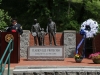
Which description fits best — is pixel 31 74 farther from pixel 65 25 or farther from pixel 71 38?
pixel 65 25

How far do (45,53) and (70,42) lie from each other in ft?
11.2

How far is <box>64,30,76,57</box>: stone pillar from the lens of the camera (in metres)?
19.9

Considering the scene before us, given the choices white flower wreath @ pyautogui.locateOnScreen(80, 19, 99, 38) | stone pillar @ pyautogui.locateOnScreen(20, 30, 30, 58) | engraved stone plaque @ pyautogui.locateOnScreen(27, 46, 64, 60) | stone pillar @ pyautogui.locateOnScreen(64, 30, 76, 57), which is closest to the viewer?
engraved stone plaque @ pyautogui.locateOnScreen(27, 46, 64, 60)

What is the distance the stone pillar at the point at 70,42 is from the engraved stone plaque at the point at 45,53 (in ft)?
9.81

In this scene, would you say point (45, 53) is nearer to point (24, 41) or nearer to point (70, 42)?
point (24, 41)

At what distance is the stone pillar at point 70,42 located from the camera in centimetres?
1992

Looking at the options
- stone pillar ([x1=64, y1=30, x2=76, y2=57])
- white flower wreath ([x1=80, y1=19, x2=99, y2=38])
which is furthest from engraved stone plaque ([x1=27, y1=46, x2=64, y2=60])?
stone pillar ([x1=64, y1=30, x2=76, y2=57])

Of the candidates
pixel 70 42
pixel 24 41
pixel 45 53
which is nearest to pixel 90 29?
pixel 70 42

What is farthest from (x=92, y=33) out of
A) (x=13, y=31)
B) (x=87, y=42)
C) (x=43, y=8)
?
(x=43, y=8)

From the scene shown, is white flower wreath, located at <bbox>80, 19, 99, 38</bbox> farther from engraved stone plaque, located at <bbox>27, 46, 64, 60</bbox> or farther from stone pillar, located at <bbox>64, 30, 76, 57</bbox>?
engraved stone plaque, located at <bbox>27, 46, 64, 60</bbox>

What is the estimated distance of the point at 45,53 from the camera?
1698cm

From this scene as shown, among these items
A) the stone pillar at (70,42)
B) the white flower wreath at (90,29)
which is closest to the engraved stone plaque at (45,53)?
the white flower wreath at (90,29)

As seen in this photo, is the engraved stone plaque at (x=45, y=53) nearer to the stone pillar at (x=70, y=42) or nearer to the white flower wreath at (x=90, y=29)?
the white flower wreath at (x=90, y=29)

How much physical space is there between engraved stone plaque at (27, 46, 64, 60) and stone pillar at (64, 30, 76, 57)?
299cm
